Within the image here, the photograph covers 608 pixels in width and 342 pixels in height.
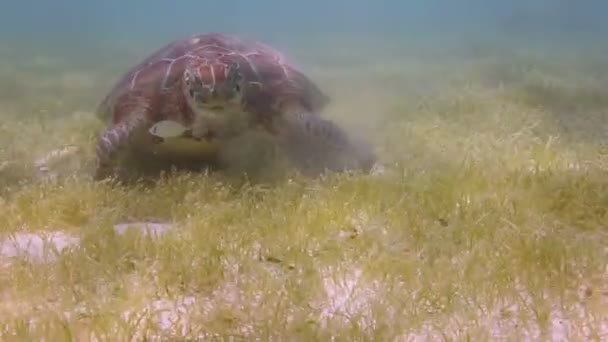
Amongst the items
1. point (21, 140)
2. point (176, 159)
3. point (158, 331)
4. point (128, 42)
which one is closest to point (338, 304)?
point (158, 331)

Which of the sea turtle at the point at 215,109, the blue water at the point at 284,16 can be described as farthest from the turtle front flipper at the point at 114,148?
the blue water at the point at 284,16

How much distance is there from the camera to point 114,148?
230 inches

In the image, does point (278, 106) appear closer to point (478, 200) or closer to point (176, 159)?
point (176, 159)

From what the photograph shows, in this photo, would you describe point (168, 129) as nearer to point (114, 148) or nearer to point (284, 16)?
point (114, 148)

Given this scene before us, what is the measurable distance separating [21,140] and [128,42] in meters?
23.0

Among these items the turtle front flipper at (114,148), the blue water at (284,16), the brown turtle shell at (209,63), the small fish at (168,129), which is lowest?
the blue water at (284,16)

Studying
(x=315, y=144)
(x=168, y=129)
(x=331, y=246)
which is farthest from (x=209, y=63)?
(x=331, y=246)

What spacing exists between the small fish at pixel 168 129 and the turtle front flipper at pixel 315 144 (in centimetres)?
112

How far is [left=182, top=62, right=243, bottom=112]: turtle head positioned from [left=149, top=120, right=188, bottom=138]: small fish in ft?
1.57

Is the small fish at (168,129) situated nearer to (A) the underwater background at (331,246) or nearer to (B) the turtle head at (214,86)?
(B) the turtle head at (214,86)

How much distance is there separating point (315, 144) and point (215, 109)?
4.54 ft

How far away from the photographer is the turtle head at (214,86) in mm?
5195

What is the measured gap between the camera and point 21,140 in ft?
26.1

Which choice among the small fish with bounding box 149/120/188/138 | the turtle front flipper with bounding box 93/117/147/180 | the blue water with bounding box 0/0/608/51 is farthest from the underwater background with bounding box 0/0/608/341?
the blue water with bounding box 0/0/608/51
